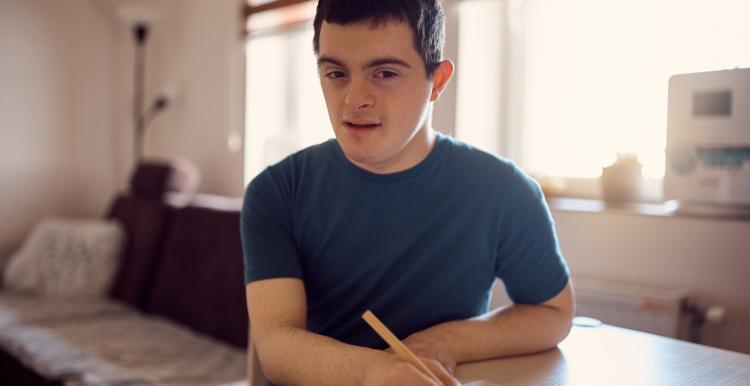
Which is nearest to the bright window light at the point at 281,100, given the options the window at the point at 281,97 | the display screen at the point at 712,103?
the window at the point at 281,97

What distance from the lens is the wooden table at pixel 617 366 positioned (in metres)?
0.86

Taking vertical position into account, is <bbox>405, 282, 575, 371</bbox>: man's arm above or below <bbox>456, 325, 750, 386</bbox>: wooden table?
above

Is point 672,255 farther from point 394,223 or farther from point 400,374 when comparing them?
point 400,374

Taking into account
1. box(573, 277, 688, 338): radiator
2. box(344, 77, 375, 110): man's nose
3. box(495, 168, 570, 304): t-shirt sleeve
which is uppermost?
box(344, 77, 375, 110): man's nose

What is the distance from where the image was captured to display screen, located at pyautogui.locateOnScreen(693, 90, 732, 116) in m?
1.48

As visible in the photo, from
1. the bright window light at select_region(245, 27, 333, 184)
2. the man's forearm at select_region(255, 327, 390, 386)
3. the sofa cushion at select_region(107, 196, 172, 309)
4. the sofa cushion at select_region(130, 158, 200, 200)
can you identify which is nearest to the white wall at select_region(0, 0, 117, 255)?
the sofa cushion at select_region(130, 158, 200, 200)

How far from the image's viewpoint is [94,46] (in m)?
3.94

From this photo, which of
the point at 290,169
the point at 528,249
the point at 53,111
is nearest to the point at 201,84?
the point at 53,111

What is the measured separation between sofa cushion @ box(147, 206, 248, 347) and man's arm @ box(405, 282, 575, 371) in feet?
4.87

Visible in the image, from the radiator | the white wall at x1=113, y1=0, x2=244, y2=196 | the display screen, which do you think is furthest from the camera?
the white wall at x1=113, y1=0, x2=244, y2=196

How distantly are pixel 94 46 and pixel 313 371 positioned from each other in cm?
364

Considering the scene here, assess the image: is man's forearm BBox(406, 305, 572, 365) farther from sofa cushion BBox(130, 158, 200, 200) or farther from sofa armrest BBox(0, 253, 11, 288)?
sofa armrest BBox(0, 253, 11, 288)

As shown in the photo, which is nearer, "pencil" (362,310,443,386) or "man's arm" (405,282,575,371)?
"pencil" (362,310,443,386)

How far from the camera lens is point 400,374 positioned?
29.4 inches
